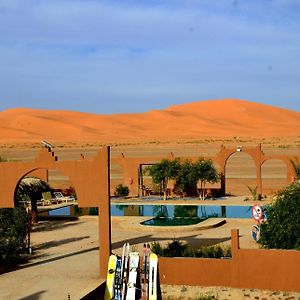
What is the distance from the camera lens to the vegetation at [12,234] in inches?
677

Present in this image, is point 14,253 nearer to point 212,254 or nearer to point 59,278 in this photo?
point 59,278

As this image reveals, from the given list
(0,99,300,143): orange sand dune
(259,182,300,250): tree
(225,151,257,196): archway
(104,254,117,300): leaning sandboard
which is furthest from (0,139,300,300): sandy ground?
(0,99,300,143): orange sand dune

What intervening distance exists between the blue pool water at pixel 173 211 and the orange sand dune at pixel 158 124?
65851mm

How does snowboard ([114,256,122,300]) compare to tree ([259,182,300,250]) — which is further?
tree ([259,182,300,250])

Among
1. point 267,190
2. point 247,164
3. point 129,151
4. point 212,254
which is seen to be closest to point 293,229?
point 212,254

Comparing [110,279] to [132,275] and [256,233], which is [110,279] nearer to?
[132,275]

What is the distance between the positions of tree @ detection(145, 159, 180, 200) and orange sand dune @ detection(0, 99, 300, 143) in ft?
208

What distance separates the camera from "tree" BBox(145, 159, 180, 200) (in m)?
34.8

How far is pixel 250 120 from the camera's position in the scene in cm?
13862

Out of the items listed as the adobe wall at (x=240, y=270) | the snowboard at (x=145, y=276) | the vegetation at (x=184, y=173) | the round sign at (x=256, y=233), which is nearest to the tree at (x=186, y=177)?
the vegetation at (x=184, y=173)

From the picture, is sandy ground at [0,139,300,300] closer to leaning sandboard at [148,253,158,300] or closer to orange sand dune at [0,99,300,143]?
leaning sandboard at [148,253,158,300]

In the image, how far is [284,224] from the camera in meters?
16.3

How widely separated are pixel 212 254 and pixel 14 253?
6087 millimetres

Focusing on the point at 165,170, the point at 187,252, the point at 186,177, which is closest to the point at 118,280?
the point at 187,252
